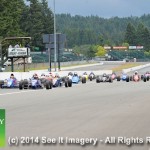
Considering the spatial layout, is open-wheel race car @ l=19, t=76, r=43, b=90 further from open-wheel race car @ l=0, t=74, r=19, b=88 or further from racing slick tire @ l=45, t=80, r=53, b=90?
open-wheel race car @ l=0, t=74, r=19, b=88

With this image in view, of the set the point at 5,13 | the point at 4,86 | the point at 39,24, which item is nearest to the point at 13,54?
the point at 4,86

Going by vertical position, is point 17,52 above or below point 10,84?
above

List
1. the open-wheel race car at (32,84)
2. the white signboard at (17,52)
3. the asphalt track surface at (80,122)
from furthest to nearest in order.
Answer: the white signboard at (17,52) → the open-wheel race car at (32,84) → the asphalt track surface at (80,122)

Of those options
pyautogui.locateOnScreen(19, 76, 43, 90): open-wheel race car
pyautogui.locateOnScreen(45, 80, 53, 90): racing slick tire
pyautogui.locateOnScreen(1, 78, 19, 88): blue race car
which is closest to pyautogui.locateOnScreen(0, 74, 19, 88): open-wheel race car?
pyautogui.locateOnScreen(1, 78, 19, 88): blue race car

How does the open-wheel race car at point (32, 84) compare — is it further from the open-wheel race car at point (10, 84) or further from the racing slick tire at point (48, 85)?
the open-wheel race car at point (10, 84)

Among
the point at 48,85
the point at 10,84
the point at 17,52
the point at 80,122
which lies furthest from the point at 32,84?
the point at 80,122

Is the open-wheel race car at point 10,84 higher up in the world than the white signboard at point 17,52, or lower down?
lower down

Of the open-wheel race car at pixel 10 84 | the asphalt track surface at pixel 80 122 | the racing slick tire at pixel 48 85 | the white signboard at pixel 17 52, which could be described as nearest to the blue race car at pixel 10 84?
the open-wheel race car at pixel 10 84

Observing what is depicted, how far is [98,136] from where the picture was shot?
40.2ft

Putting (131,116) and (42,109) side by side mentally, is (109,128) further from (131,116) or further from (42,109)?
(42,109)

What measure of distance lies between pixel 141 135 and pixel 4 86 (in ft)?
90.1

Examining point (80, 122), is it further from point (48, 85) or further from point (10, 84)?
point (10, 84)

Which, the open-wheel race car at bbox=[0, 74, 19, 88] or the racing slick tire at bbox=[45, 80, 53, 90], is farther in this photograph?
the open-wheel race car at bbox=[0, 74, 19, 88]

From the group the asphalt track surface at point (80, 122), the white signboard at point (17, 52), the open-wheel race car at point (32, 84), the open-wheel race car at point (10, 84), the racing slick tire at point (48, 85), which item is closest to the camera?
the asphalt track surface at point (80, 122)
